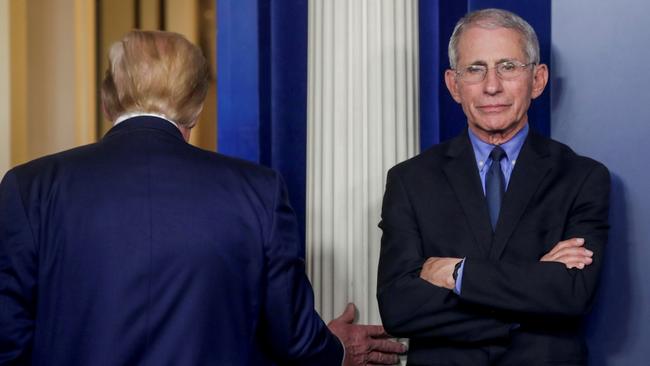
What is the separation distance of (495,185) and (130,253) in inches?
44.9

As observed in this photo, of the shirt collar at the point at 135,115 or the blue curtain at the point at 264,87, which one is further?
the blue curtain at the point at 264,87

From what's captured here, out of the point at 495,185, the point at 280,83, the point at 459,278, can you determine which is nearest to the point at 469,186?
the point at 495,185

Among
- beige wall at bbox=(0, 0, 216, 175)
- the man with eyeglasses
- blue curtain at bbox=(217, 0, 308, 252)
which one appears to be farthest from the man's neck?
beige wall at bbox=(0, 0, 216, 175)

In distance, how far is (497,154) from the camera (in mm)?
2881

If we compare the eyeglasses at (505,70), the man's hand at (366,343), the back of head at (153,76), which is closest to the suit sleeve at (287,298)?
the back of head at (153,76)

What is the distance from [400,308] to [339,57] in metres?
1.02

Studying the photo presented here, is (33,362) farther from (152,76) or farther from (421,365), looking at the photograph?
(421,365)

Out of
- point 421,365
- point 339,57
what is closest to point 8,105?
point 339,57

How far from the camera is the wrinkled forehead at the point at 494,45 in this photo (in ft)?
9.46

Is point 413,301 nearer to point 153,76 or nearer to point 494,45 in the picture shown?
point 494,45

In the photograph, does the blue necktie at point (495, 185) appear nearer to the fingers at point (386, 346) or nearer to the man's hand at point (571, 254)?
the man's hand at point (571, 254)

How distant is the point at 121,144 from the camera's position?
2160 millimetres

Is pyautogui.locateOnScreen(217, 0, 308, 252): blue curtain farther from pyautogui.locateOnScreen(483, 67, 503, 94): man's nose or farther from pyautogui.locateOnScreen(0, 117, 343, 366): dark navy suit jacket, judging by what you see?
pyautogui.locateOnScreen(0, 117, 343, 366): dark navy suit jacket

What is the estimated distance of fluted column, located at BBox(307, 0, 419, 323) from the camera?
329 centimetres
